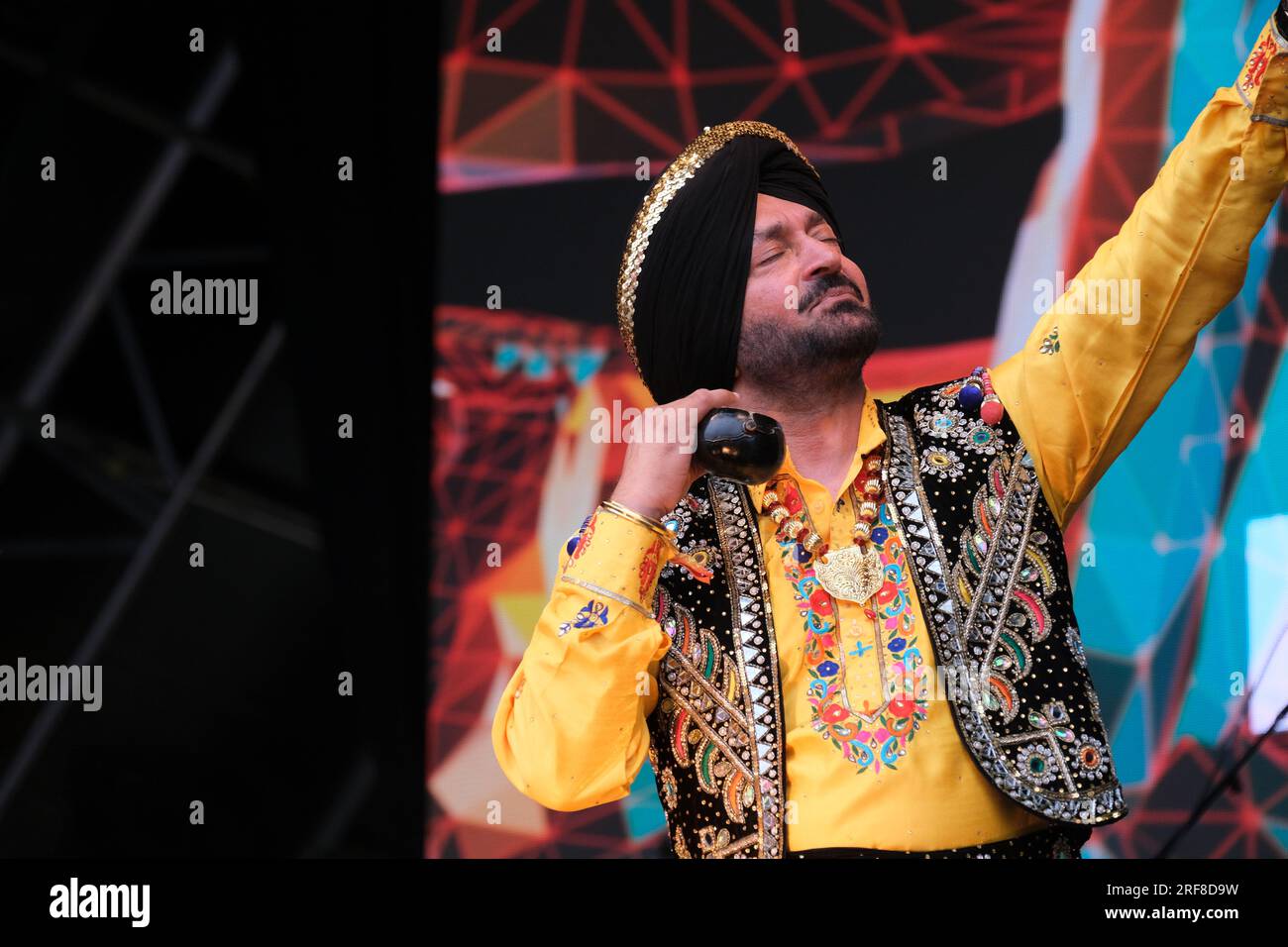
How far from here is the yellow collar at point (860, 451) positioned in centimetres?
264

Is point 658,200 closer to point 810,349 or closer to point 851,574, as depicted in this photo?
point 810,349

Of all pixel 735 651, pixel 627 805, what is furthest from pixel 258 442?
pixel 735 651

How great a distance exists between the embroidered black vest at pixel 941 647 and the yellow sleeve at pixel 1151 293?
7 cm

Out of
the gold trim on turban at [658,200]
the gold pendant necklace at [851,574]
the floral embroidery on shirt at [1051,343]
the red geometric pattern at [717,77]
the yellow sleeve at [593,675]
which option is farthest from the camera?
the red geometric pattern at [717,77]

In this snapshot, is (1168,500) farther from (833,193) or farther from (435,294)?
(435,294)

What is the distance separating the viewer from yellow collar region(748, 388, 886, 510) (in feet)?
8.66

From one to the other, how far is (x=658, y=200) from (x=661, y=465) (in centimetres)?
59

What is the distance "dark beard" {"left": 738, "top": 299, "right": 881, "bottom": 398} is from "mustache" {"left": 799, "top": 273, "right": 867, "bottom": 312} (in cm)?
2

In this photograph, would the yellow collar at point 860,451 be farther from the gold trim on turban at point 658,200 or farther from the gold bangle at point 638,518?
the gold trim on turban at point 658,200

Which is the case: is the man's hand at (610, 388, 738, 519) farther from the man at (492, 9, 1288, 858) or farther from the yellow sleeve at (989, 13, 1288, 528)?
the yellow sleeve at (989, 13, 1288, 528)

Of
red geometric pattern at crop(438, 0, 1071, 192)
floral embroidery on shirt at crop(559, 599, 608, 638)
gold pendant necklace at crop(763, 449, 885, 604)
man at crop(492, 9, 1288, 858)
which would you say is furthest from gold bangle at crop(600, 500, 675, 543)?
red geometric pattern at crop(438, 0, 1071, 192)

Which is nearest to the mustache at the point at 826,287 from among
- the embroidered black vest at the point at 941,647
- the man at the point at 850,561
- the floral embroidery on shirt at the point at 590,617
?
the man at the point at 850,561

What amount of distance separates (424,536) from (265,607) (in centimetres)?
68

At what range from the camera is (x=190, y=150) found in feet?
13.8
